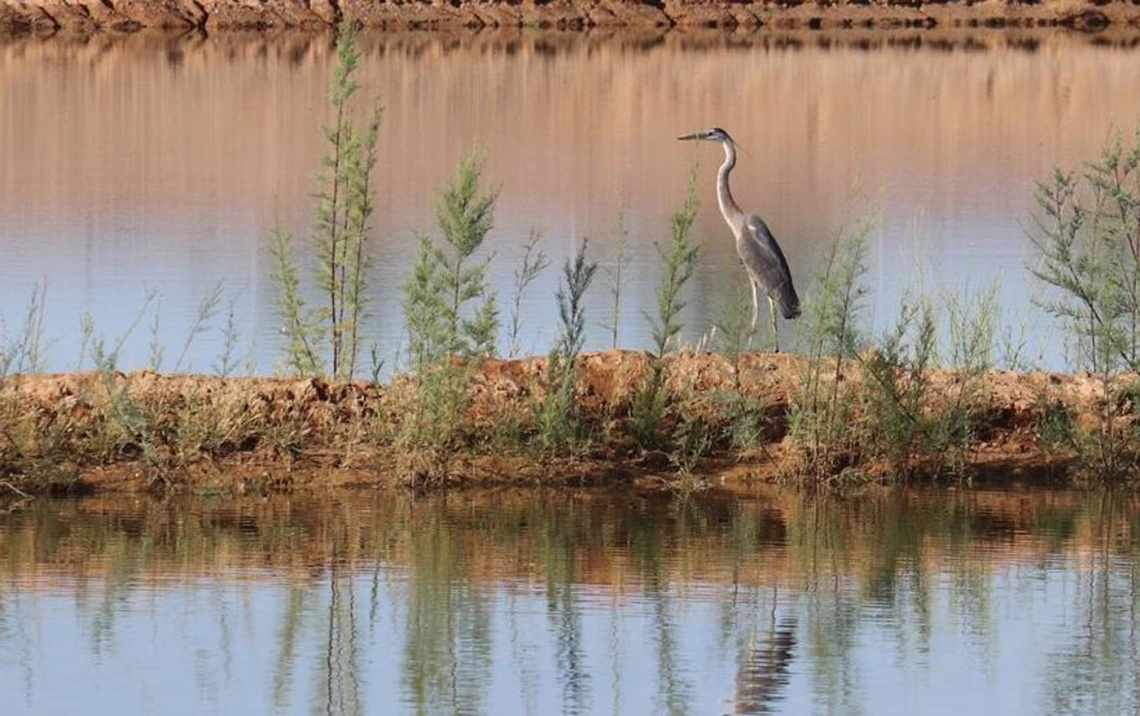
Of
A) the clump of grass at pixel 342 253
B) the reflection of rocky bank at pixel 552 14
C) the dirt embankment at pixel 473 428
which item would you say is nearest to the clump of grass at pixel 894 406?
the dirt embankment at pixel 473 428

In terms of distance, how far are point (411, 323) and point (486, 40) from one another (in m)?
51.4

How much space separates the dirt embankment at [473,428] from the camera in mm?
15320

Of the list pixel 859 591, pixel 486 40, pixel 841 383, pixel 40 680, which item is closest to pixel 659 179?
pixel 841 383

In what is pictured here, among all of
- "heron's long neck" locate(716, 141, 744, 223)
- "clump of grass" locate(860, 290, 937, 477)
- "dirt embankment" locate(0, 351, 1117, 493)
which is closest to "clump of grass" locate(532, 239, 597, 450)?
"dirt embankment" locate(0, 351, 1117, 493)

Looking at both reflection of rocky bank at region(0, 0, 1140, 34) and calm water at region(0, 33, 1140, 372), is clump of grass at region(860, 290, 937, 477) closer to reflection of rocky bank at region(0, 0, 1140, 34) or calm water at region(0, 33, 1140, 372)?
calm water at region(0, 33, 1140, 372)

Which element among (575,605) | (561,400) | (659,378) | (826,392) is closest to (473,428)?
(561,400)

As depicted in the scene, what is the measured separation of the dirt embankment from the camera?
15.3 m

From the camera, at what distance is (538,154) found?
131 ft

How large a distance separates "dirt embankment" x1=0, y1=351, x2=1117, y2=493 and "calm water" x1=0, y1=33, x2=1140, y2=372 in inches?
60.0

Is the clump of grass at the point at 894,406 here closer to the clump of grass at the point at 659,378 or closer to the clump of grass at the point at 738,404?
the clump of grass at the point at 738,404

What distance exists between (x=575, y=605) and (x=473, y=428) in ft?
9.80

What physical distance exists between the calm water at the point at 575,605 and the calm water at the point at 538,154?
3.03 meters

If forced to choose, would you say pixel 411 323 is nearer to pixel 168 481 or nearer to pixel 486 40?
pixel 168 481

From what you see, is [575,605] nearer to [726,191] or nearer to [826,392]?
[826,392]
